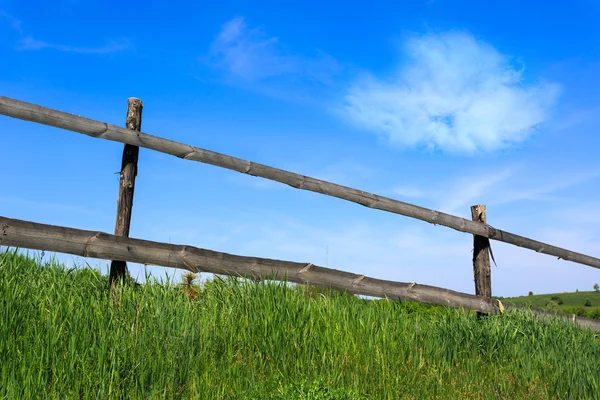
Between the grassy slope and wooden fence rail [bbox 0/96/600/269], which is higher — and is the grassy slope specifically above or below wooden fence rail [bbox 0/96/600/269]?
below

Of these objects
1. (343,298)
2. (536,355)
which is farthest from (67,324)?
(536,355)

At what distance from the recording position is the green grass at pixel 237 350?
3.85 metres

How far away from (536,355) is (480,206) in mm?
3398

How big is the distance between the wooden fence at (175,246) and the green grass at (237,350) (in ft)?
1.09

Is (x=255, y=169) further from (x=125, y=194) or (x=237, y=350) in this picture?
(x=237, y=350)

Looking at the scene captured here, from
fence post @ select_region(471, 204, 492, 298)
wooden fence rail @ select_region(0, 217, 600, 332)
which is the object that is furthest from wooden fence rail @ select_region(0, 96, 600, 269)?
wooden fence rail @ select_region(0, 217, 600, 332)

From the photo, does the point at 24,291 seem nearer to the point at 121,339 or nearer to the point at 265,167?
the point at 121,339

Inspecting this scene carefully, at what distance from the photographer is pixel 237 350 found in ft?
15.6

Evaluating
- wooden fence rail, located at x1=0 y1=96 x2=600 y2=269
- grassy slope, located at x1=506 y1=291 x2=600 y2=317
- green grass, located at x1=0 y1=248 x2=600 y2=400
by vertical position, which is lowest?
green grass, located at x1=0 y1=248 x2=600 y2=400

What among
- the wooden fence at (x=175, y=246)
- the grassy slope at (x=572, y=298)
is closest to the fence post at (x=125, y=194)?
the wooden fence at (x=175, y=246)

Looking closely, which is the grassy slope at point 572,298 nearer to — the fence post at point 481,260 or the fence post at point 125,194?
the fence post at point 481,260

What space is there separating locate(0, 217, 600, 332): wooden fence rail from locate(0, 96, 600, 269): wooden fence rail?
1.12 meters

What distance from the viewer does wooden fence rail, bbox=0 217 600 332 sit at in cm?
537

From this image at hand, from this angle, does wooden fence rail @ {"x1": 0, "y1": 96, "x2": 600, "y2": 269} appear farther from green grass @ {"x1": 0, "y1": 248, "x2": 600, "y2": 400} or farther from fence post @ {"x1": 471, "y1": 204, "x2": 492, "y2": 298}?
green grass @ {"x1": 0, "y1": 248, "x2": 600, "y2": 400}
